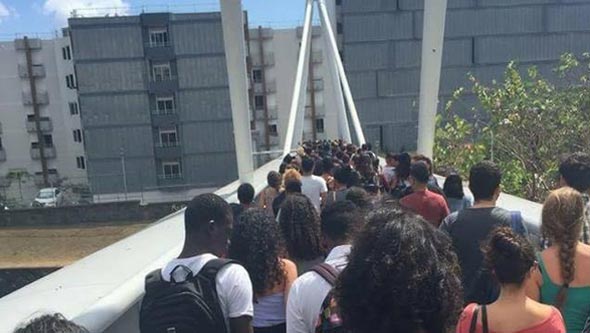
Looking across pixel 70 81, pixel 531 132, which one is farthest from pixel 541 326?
pixel 70 81

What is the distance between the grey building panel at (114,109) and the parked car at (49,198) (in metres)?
5.69

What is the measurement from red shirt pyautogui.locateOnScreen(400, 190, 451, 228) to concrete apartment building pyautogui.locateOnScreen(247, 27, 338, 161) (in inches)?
1491

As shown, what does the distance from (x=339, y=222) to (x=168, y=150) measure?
38143mm

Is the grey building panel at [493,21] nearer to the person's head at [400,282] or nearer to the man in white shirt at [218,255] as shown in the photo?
the man in white shirt at [218,255]

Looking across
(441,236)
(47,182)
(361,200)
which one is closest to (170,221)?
(361,200)

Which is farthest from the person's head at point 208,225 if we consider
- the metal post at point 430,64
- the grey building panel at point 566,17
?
the grey building panel at point 566,17

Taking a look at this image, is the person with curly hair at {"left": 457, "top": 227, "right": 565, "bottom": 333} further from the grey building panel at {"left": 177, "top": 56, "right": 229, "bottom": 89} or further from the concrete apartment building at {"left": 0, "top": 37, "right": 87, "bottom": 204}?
the concrete apartment building at {"left": 0, "top": 37, "right": 87, "bottom": 204}

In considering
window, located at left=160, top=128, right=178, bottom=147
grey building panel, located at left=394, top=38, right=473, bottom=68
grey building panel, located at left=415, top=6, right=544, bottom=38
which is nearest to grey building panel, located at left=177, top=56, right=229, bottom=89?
window, located at left=160, top=128, right=178, bottom=147

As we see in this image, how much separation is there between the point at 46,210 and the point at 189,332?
34.2 metres

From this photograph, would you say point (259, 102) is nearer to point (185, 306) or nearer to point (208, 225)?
point (208, 225)

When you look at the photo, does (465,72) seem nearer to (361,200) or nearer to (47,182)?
(47,182)

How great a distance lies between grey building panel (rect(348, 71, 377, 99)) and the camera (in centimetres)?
4281

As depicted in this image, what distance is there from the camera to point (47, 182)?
139 ft

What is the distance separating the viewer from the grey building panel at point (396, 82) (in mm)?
43169
